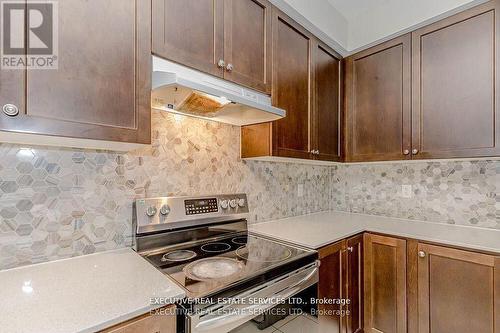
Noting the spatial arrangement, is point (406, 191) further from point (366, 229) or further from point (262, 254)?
point (262, 254)

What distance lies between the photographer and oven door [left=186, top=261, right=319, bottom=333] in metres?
0.87

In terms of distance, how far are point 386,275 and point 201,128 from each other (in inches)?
61.4

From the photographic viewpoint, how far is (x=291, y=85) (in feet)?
5.60

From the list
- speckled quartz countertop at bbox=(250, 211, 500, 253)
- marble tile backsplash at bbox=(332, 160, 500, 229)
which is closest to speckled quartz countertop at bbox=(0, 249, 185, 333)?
speckled quartz countertop at bbox=(250, 211, 500, 253)

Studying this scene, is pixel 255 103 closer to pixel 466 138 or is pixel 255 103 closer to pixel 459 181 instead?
pixel 466 138

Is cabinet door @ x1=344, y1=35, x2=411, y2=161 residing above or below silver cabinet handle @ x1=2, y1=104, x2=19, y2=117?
above

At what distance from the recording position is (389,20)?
6.31ft

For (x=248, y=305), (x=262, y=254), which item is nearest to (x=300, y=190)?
(x=262, y=254)

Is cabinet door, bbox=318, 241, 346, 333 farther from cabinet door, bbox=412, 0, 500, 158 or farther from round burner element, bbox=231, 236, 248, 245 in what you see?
cabinet door, bbox=412, 0, 500, 158

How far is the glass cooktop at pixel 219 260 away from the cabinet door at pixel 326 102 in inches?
33.4

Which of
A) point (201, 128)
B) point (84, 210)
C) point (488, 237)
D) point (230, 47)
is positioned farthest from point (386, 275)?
point (84, 210)

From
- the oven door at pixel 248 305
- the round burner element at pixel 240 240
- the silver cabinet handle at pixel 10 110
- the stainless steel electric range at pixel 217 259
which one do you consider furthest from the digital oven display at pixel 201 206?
the silver cabinet handle at pixel 10 110

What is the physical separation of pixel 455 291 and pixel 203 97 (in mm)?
1743

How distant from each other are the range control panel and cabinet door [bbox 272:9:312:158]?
1.48 feet
